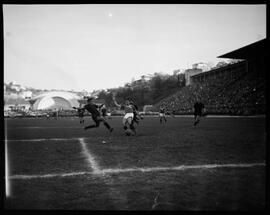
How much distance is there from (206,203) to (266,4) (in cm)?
317

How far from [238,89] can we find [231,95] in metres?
1.12

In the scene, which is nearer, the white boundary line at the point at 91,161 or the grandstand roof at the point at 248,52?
the white boundary line at the point at 91,161

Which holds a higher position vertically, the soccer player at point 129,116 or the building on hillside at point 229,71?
the building on hillside at point 229,71

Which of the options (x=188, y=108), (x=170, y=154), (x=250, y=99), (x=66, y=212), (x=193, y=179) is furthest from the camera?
(x=188, y=108)

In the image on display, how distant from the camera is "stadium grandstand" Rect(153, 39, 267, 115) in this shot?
1078 inches

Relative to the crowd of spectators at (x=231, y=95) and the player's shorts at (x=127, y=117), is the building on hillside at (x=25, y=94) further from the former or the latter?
the player's shorts at (x=127, y=117)

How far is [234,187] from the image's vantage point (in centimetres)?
414

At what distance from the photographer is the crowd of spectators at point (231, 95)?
2680cm

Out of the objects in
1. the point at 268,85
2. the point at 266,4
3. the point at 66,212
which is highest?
the point at 266,4

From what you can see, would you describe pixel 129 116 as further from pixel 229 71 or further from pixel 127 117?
pixel 229 71

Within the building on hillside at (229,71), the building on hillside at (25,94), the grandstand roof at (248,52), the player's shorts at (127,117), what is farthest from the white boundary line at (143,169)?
the building on hillside at (25,94)

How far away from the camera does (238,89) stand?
31.4 metres
